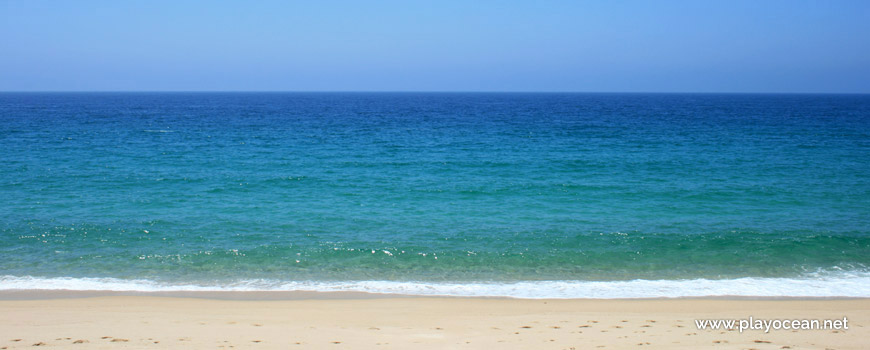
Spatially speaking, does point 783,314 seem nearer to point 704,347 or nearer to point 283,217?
point 704,347

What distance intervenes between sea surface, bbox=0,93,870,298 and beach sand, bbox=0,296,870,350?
3.41 feet

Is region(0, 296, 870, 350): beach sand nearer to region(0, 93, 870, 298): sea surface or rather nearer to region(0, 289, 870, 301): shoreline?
region(0, 289, 870, 301): shoreline

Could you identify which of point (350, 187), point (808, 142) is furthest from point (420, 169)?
point (808, 142)

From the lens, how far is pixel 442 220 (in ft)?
61.4

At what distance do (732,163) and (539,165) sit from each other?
1074 cm

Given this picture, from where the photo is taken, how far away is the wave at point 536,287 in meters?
12.1

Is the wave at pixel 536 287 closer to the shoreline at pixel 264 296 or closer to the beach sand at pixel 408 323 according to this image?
the shoreline at pixel 264 296

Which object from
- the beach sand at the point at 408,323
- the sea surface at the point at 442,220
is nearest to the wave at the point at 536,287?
the sea surface at the point at 442,220

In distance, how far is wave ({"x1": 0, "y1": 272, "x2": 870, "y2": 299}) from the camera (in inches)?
477

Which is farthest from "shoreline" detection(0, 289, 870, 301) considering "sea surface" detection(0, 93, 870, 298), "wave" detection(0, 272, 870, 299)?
"sea surface" detection(0, 93, 870, 298)

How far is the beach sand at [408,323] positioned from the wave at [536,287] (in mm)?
563

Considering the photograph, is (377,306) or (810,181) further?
(810,181)

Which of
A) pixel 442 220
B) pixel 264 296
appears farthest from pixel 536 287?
pixel 442 220

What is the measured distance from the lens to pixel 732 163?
1201 inches
